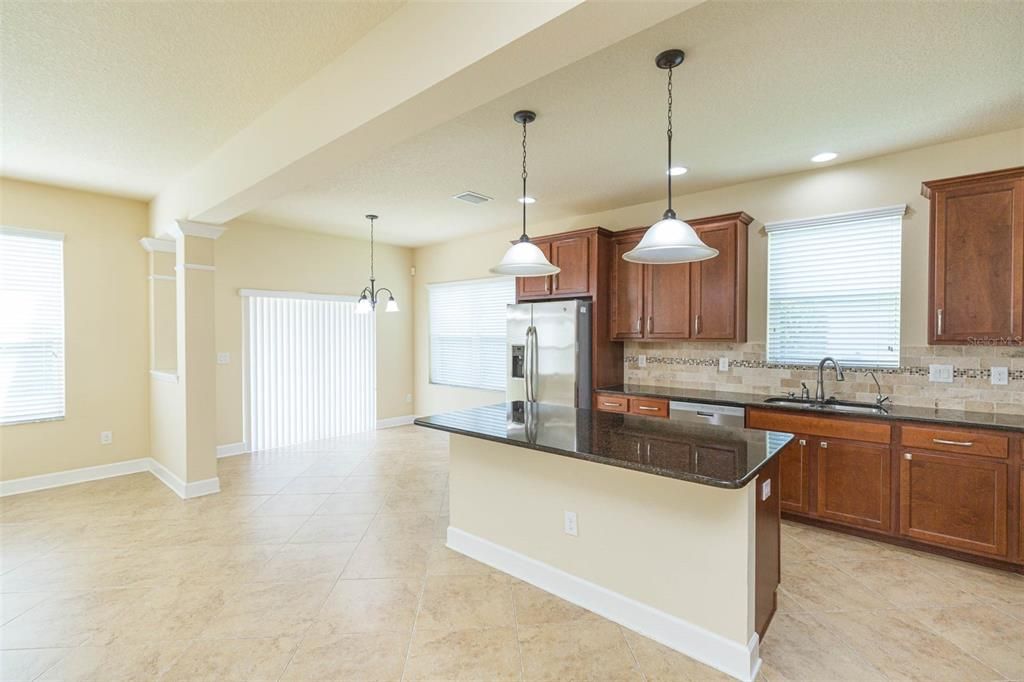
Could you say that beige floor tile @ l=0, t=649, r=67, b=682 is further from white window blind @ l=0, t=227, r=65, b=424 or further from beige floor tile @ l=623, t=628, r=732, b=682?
white window blind @ l=0, t=227, r=65, b=424

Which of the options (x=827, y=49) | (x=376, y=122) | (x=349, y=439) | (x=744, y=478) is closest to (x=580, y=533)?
(x=744, y=478)

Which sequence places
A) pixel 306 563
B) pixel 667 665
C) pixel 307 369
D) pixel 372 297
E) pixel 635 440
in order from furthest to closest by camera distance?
pixel 307 369 → pixel 372 297 → pixel 306 563 → pixel 635 440 → pixel 667 665

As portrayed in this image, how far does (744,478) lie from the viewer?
1.61 metres

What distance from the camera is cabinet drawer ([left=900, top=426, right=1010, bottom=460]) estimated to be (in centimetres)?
262

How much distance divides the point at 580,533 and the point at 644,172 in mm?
2856

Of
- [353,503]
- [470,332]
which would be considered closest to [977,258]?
[353,503]

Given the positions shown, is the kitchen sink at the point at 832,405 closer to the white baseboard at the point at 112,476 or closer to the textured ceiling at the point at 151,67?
the textured ceiling at the point at 151,67

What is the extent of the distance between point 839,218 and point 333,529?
449 centimetres

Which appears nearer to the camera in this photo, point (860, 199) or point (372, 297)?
point (860, 199)

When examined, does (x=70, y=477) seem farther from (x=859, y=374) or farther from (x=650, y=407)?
(x=859, y=374)

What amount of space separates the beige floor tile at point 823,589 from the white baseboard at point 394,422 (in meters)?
5.31

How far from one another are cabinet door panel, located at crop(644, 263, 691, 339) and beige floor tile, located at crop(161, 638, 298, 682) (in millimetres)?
3529

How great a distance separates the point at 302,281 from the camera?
5816 millimetres

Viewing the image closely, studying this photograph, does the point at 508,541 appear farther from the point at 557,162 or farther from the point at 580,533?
the point at 557,162
